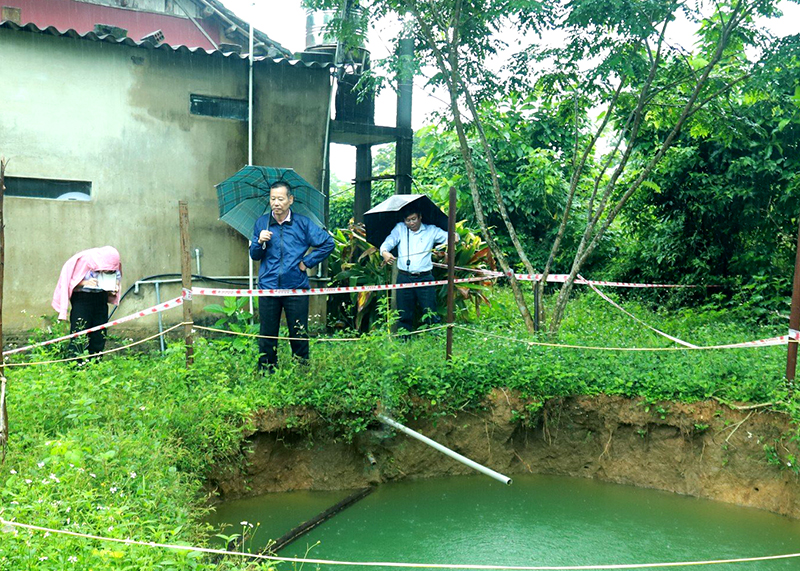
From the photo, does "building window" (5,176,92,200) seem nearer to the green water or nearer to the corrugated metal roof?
the corrugated metal roof

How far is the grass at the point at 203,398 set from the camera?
12.8 feet

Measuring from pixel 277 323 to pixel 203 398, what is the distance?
1.16 metres

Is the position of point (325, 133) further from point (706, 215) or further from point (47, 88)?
point (706, 215)

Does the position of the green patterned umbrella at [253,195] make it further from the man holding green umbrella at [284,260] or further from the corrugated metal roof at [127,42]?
the corrugated metal roof at [127,42]

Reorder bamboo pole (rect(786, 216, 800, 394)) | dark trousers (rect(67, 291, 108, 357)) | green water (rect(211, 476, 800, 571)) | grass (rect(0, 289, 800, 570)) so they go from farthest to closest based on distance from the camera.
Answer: dark trousers (rect(67, 291, 108, 357)), bamboo pole (rect(786, 216, 800, 394)), green water (rect(211, 476, 800, 571)), grass (rect(0, 289, 800, 570))

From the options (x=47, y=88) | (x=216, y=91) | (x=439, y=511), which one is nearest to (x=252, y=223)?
(x=216, y=91)

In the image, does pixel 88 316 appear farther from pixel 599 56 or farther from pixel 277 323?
pixel 599 56

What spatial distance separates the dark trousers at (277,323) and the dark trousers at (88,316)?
1591 mm

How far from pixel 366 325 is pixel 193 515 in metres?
5.29

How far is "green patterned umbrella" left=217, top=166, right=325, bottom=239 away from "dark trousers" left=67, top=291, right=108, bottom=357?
1.41m

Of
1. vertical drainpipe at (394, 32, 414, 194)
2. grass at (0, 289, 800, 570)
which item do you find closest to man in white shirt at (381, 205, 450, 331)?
grass at (0, 289, 800, 570)

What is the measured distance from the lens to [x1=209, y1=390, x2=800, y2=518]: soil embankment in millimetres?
6348

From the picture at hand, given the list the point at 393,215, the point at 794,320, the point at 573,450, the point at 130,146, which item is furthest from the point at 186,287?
the point at 794,320

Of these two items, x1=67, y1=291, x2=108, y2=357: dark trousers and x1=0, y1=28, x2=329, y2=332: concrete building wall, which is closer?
x1=67, y1=291, x2=108, y2=357: dark trousers
